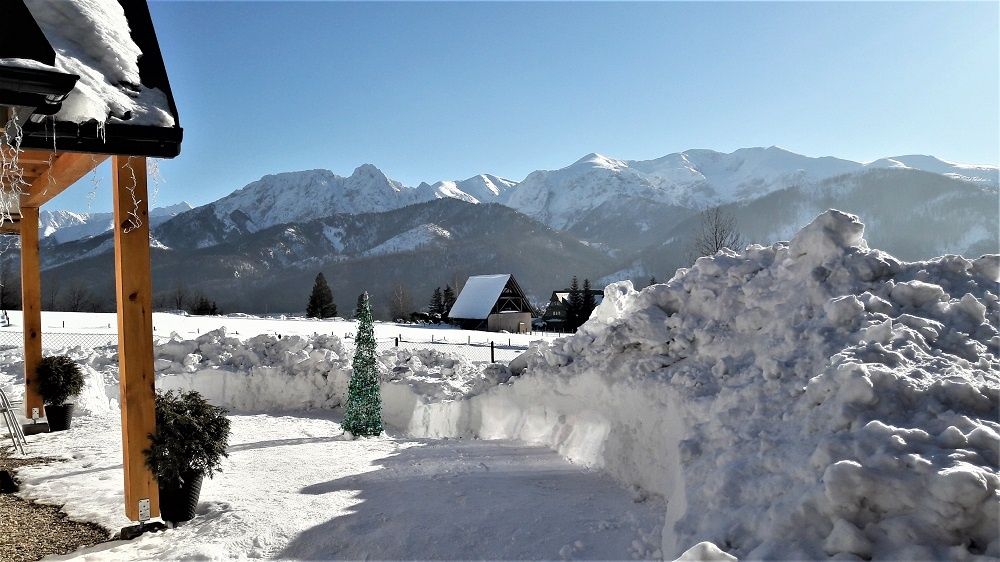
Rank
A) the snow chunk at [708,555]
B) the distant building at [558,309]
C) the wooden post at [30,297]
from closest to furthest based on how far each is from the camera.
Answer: the snow chunk at [708,555], the wooden post at [30,297], the distant building at [558,309]

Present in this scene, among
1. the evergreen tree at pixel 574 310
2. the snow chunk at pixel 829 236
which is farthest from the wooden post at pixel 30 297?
the evergreen tree at pixel 574 310

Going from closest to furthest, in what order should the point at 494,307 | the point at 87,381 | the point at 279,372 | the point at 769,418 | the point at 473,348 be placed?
the point at 769,418
the point at 87,381
the point at 279,372
the point at 473,348
the point at 494,307

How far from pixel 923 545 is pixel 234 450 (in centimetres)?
767

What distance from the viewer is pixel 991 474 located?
2.44 meters

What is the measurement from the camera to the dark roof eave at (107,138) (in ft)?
11.9

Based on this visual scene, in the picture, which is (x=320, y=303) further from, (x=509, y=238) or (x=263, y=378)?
(x=509, y=238)

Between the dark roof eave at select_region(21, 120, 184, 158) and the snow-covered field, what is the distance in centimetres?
287

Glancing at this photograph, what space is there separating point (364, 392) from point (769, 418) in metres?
6.74

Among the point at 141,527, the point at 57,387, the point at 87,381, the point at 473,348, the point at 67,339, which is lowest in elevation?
the point at 473,348

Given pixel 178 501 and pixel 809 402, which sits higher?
pixel 809 402

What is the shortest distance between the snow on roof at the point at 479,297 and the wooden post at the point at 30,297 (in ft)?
91.1

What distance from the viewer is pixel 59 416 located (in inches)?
320

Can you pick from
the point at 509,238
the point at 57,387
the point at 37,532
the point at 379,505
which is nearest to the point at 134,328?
the point at 37,532

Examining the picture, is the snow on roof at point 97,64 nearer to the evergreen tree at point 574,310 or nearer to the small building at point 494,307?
the small building at point 494,307
